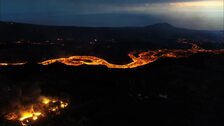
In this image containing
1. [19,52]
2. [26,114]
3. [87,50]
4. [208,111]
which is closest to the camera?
[26,114]

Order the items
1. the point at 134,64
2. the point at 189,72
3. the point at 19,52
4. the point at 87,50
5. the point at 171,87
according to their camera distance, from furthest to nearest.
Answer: the point at 87,50 → the point at 19,52 → the point at 134,64 → the point at 189,72 → the point at 171,87

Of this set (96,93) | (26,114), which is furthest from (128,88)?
(26,114)

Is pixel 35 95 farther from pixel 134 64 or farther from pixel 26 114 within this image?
pixel 134 64

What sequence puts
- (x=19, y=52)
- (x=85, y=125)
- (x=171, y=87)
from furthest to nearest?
(x=19, y=52)
(x=171, y=87)
(x=85, y=125)

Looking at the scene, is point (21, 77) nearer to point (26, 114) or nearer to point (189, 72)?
point (26, 114)

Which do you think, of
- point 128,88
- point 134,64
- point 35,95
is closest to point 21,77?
point 35,95

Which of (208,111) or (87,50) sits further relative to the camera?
(87,50)
